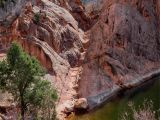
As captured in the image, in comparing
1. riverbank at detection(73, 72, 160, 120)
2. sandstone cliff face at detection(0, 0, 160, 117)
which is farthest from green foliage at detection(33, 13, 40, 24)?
riverbank at detection(73, 72, 160, 120)

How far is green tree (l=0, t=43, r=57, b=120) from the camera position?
85.3ft

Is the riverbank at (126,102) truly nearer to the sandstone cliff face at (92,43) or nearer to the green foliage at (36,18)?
the sandstone cliff face at (92,43)

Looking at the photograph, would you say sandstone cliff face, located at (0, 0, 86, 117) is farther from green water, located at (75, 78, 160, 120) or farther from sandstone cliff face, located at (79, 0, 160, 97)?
green water, located at (75, 78, 160, 120)

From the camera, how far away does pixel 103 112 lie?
105 ft

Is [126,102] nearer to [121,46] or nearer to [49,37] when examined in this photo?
[121,46]

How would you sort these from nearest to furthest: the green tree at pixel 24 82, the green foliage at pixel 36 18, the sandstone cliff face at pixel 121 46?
1. the green tree at pixel 24 82
2. the sandstone cliff face at pixel 121 46
3. the green foliage at pixel 36 18

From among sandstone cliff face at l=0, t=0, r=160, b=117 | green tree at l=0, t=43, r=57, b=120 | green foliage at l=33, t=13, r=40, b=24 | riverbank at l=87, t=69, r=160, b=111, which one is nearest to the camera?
green tree at l=0, t=43, r=57, b=120

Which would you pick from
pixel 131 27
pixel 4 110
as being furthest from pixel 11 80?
pixel 131 27

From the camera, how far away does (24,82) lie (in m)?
26.4

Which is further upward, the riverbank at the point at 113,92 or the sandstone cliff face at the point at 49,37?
the sandstone cliff face at the point at 49,37

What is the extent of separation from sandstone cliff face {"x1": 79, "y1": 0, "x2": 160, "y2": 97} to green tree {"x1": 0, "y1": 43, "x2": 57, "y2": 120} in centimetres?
802

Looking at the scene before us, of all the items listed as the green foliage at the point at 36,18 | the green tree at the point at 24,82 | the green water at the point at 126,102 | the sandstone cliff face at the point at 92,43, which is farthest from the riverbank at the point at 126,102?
the green foliage at the point at 36,18

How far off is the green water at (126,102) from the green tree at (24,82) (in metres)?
5.49

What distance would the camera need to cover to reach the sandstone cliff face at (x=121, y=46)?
35.6 metres
